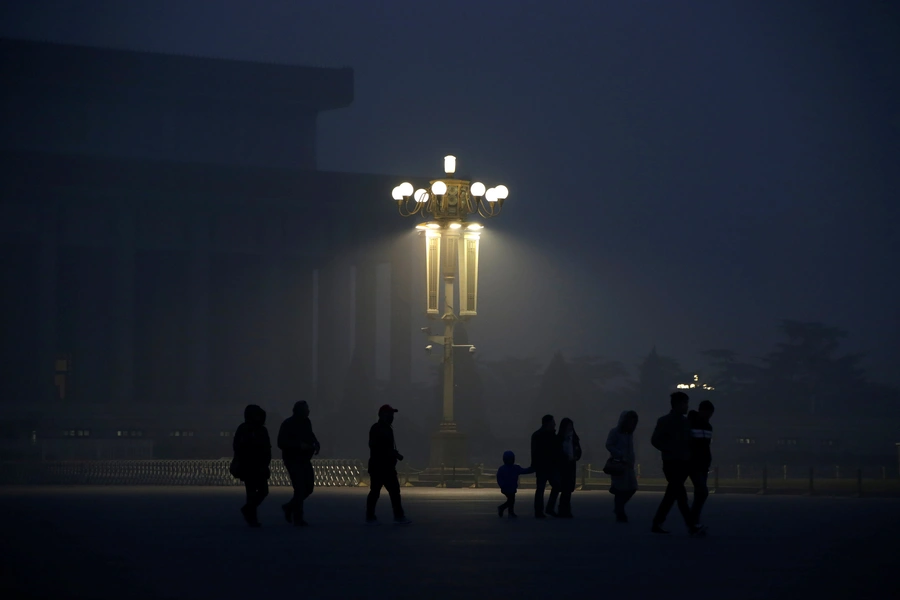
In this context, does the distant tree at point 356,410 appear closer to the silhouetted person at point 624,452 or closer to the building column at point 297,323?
the building column at point 297,323

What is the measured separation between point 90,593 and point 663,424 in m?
8.20

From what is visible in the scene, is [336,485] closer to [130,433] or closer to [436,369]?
[130,433]

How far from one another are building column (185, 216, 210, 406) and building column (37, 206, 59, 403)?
7.17m

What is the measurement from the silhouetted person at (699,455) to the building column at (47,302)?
5759cm

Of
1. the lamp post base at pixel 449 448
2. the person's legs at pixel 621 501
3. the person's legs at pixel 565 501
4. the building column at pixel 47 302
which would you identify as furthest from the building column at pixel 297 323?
the person's legs at pixel 621 501

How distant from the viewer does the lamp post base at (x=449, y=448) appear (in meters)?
34.2

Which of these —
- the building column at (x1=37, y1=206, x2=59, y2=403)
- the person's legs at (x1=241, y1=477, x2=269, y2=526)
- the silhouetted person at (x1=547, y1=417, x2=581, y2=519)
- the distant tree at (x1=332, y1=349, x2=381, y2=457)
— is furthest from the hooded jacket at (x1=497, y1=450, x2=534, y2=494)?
the building column at (x1=37, y1=206, x2=59, y2=403)

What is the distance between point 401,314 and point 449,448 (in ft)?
141

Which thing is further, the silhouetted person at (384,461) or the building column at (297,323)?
the building column at (297,323)

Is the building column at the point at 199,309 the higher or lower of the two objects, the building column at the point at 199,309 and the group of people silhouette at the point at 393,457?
the higher

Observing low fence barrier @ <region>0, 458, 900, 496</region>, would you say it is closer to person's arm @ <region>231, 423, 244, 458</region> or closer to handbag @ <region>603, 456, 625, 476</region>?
handbag @ <region>603, 456, 625, 476</region>

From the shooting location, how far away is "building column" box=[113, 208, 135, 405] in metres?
73.2

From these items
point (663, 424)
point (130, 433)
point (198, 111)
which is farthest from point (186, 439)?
point (663, 424)

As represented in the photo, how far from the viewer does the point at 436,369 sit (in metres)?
103
